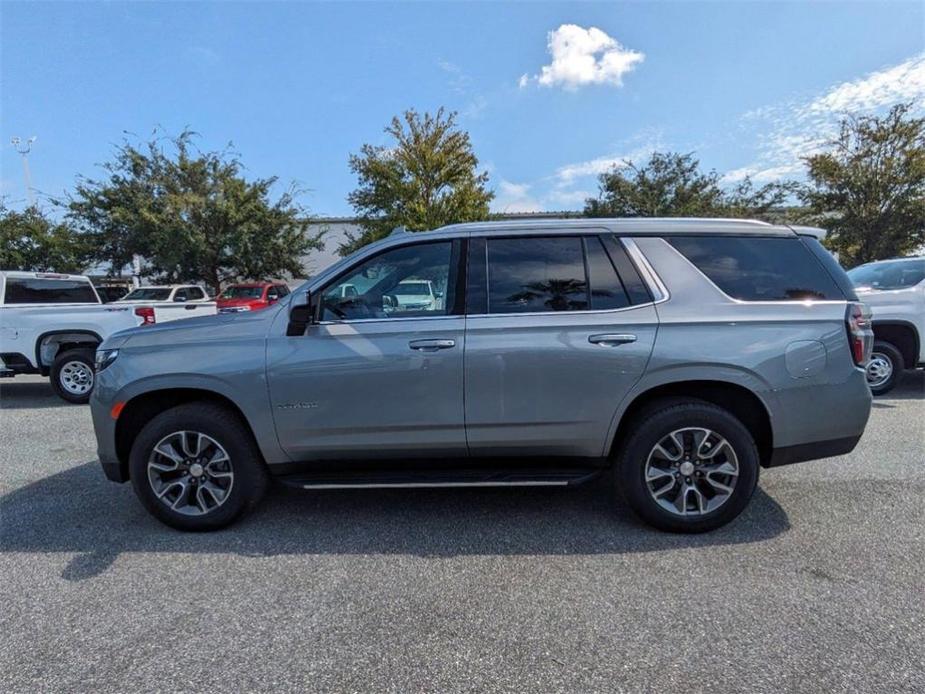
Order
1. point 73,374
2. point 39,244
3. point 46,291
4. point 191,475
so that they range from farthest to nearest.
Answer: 1. point 39,244
2. point 46,291
3. point 73,374
4. point 191,475

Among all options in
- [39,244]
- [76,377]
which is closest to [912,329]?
[76,377]

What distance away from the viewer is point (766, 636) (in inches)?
87.8

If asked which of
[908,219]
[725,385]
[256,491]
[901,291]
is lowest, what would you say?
[256,491]

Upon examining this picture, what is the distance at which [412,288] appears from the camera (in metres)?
3.32

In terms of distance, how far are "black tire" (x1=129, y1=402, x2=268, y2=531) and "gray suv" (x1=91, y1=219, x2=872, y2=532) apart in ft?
0.04

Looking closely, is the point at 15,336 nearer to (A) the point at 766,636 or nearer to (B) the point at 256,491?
(B) the point at 256,491

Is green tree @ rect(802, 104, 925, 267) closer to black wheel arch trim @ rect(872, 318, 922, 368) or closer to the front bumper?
black wheel arch trim @ rect(872, 318, 922, 368)

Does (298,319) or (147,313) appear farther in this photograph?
(147,313)

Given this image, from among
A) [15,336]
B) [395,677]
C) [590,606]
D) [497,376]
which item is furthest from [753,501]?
[15,336]

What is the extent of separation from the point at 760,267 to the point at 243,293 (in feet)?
56.0

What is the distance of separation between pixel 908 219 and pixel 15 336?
2356 centimetres

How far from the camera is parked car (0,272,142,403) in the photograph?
6988mm

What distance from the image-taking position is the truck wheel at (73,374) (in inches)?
281

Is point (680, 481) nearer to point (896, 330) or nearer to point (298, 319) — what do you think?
point (298, 319)
